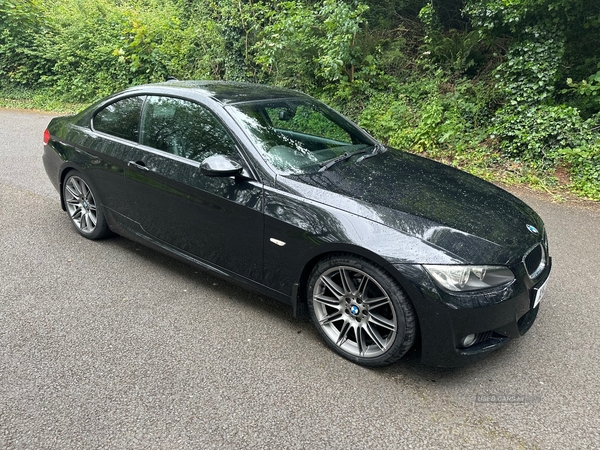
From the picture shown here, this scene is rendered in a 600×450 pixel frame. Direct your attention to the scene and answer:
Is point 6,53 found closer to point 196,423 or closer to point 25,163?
point 25,163

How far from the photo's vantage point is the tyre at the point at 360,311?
2.68 metres

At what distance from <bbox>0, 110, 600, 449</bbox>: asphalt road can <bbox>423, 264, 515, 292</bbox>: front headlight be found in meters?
0.63

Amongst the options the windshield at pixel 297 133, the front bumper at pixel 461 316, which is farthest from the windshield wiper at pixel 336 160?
the front bumper at pixel 461 316

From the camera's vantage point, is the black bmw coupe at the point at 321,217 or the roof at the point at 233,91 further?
the roof at the point at 233,91

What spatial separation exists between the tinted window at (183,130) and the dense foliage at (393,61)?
4.88 m

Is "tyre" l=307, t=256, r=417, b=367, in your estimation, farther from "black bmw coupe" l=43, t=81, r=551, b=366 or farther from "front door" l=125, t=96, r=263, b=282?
"front door" l=125, t=96, r=263, b=282

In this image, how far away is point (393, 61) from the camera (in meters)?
9.22

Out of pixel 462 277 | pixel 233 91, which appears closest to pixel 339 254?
pixel 462 277

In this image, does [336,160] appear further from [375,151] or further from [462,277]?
[462,277]

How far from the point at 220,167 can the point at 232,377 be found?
4.34 feet

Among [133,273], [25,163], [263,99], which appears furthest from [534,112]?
[25,163]

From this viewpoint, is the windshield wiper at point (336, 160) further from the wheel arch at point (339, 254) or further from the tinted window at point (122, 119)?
the tinted window at point (122, 119)

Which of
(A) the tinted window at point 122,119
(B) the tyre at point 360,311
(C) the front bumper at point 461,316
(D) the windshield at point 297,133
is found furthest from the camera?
(A) the tinted window at point 122,119

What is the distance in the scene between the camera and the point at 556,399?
8.71 ft
